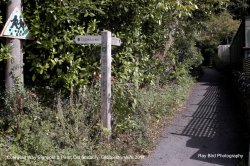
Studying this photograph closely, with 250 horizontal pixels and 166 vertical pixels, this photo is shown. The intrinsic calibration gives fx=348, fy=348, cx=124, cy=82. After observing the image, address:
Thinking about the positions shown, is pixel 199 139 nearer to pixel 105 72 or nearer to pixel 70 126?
pixel 105 72

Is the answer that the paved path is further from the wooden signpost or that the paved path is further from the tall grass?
the wooden signpost

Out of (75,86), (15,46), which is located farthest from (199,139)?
(15,46)

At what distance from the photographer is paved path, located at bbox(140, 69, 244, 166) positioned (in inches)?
239

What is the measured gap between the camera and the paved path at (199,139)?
19.9 feet

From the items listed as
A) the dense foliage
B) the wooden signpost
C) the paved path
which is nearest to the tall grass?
the dense foliage

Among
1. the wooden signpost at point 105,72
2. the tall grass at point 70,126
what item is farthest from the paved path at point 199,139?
the wooden signpost at point 105,72

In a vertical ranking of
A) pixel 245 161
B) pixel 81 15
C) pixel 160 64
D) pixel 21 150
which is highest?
pixel 81 15

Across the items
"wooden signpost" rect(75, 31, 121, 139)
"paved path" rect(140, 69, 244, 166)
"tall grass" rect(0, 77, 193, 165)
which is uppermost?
"wooden signpost" rect(75, 31, 121, 139)

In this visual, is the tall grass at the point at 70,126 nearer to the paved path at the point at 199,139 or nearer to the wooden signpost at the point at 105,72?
the wooden signpost at the point at 105,72

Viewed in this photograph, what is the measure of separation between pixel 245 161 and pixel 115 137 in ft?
7.42

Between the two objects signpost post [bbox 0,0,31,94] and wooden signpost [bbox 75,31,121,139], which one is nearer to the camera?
wooden signpost [bbox 75,31,121,139]

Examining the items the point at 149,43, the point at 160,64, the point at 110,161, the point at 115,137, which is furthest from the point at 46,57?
the point at 160,64

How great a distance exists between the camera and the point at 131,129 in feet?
20.7

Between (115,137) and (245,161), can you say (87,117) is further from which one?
(245,161)
